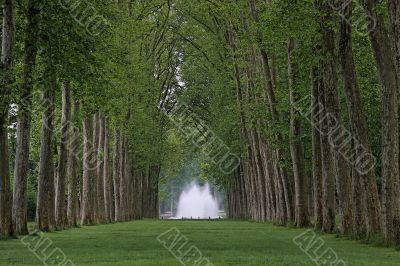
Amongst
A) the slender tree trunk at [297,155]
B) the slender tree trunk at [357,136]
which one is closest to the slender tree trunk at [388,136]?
the slender tree trunk at [357,136]

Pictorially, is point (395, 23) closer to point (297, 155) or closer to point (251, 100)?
point (297, 155)

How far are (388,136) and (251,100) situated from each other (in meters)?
25.2

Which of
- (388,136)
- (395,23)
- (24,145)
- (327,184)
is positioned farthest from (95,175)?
(395,23)

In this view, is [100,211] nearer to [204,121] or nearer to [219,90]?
[219,90]

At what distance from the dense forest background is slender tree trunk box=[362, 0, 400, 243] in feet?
0.10

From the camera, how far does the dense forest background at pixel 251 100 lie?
19797mm

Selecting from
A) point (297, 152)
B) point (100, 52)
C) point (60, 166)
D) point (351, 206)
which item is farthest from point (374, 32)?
point (60, 166)

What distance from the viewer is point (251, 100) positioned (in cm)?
4309

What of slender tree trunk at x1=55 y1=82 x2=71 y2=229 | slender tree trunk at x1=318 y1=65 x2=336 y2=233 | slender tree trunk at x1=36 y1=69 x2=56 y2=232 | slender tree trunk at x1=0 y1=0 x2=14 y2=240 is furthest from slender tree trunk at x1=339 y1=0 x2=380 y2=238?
slender tree trunk at x1=55 y1=82 x2=71 y2=229

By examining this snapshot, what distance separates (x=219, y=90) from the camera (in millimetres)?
52656

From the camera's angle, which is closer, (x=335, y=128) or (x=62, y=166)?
(x=335, y=128)

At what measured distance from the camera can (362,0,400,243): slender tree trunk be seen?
17922 mm

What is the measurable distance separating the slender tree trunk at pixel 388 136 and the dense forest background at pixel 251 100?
30mm

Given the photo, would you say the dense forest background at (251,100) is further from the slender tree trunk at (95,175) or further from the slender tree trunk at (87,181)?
the slender tree trunk at (95,175)
